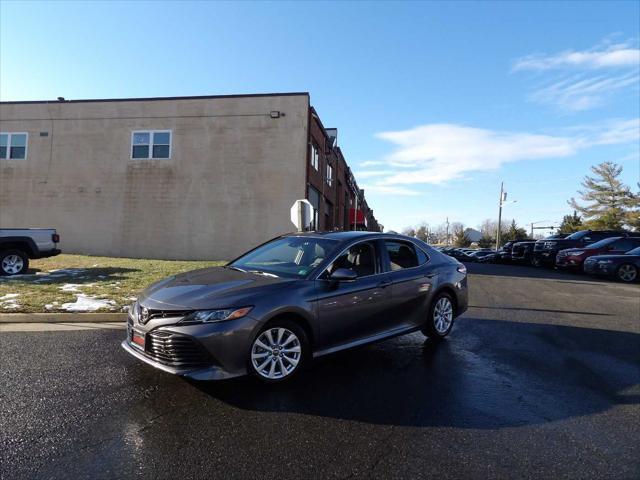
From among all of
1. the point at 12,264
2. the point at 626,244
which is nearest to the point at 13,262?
the point at 12,264

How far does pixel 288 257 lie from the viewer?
199 inches

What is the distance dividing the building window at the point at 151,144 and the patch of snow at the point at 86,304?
50.1ft

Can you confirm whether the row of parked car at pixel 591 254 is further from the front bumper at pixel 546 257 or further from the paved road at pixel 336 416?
the paved road at pixel 336 416

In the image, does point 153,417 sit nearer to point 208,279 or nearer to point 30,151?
point 208,279

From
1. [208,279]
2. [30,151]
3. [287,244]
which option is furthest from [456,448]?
[30,151]

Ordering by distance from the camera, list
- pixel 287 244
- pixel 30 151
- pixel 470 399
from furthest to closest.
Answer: pixel 30 151
pixel 287 244
pixel 470 399

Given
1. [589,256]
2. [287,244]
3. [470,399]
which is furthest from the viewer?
[589,256]

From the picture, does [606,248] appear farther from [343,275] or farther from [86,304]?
[86,304]

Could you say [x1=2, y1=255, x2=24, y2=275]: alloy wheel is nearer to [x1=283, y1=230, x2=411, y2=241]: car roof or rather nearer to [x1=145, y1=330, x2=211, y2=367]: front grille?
[x1=283, y1=230, x2=411, y2=241]: car roof

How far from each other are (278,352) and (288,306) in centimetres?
45

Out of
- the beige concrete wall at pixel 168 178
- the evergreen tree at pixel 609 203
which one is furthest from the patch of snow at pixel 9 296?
the evergreen tree at pixel 609 203

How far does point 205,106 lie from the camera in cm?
2122

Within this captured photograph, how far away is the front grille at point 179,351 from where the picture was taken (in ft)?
12.0

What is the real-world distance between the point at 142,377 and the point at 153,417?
37.8 inches
